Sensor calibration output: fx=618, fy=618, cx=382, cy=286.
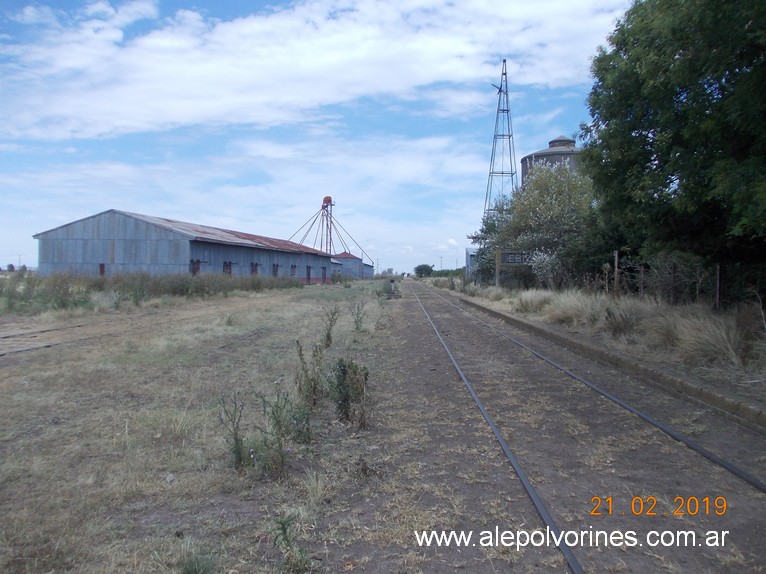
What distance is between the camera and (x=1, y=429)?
7105 mm

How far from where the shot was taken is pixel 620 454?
20.6 feet

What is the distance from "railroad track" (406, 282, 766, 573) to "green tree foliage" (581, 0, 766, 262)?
8.96 feet

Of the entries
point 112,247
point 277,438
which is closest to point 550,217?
point 277,438

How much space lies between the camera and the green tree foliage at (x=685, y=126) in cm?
768

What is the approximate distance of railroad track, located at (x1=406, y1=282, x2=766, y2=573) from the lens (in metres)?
4.66

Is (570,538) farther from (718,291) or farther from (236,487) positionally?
(718,291)

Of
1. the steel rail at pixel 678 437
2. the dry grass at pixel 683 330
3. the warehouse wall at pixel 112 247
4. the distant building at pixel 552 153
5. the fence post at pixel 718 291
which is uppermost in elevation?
the distant building at pixel 552 153

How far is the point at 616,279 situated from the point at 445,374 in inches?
368

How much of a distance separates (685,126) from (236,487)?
8604mm

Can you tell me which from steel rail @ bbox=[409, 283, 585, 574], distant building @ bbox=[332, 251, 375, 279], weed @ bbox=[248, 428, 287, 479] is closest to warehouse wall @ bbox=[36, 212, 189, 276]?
steel rail @ bbox=[409, 283, 585, 574]

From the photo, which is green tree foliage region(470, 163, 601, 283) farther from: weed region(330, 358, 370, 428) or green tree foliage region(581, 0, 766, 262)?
weed region(330, 358, 370, 428)

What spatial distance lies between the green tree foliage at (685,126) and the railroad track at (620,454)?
8.96ft

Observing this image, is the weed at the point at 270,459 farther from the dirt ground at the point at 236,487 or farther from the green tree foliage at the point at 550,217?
the green tree foliage at the point at 550,217

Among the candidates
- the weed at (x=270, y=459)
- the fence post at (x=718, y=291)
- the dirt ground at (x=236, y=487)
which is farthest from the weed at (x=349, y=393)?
the fence post at (x=718, y=291)
